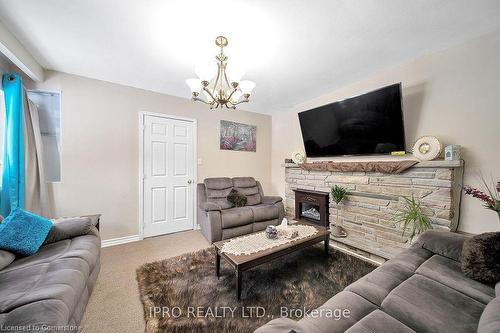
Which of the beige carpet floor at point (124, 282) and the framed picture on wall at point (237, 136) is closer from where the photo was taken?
the beige carpet floor at point (124, 282)

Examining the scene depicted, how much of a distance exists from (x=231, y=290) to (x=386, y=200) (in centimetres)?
212

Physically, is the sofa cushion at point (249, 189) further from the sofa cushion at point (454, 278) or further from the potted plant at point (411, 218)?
the sofa cushion at point (454, 278)

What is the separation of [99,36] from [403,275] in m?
3.24

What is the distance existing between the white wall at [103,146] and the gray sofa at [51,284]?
3.16 ft

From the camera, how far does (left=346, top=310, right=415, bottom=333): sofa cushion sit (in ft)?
2.74

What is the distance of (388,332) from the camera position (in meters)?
0.83

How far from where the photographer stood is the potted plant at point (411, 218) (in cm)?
200

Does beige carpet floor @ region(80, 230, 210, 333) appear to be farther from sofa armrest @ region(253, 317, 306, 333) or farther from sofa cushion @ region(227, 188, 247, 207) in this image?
sofa armrest @ region(253, 317, 306, 333)

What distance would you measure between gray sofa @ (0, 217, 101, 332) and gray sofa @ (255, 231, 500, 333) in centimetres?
106

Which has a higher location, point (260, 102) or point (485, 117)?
point (260, 102)

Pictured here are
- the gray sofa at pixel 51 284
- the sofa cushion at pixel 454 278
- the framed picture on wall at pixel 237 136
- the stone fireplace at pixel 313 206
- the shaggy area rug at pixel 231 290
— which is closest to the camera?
the gray sofa at pixel 51 284

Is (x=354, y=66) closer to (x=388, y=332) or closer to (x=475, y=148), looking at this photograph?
(x=475, y=148)

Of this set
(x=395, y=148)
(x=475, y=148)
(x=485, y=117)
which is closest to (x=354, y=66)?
(x=395, y=148)

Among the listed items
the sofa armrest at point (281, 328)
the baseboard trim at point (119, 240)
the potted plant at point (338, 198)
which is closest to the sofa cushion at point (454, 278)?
the sofa armrest at point (281, 328)
